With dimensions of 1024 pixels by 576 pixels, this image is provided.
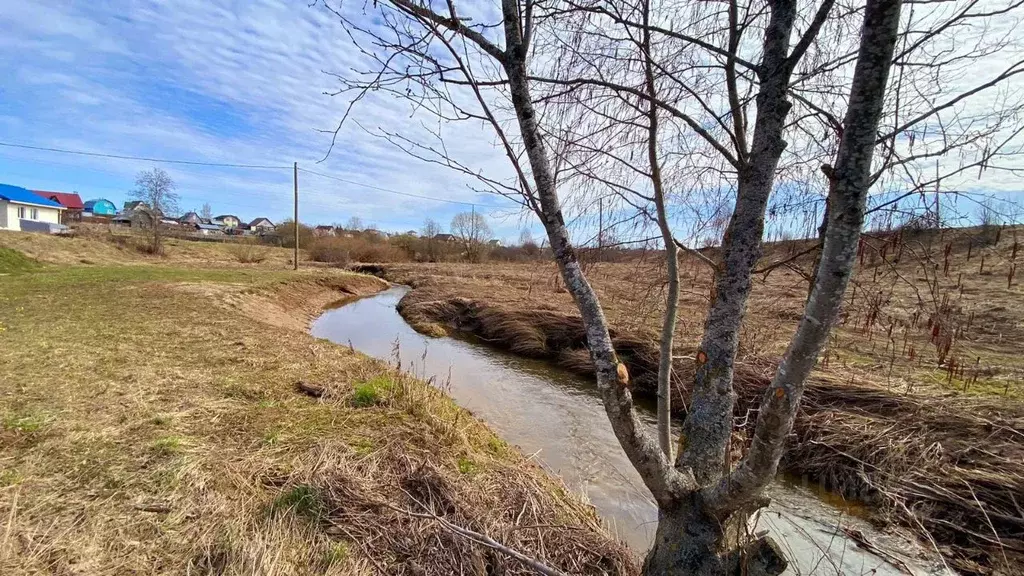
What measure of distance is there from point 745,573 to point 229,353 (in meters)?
7.63

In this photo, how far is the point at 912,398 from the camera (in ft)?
19.7

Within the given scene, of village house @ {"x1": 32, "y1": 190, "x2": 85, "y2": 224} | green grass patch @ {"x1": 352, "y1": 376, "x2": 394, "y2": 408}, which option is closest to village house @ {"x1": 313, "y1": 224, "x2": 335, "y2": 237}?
village house @ {"x1": 32, "y1": 190, "x2": 85, "y2": 224}

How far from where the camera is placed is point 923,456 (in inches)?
189

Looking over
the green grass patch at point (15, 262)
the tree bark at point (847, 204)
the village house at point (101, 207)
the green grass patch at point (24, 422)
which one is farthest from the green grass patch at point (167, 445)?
the village house at point (101, 207)

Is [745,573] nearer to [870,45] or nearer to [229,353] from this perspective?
[870,45]

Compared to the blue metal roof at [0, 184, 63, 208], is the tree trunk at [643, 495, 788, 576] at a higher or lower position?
lower

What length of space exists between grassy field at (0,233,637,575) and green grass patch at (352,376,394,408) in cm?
2

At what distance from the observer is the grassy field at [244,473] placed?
2646 millimetres

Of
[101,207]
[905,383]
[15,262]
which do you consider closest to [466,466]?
[905,383]

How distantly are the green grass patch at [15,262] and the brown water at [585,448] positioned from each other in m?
13.7

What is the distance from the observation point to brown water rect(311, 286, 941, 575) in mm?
4117

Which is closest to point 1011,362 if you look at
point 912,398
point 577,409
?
point 912,398

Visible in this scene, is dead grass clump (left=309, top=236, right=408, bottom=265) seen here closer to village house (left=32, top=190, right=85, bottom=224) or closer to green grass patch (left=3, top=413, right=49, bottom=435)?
green grass patch (left=3, top=413, right=49, bottom=435)

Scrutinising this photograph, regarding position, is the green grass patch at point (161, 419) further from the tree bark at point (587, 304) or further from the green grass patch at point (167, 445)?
the tree bark at point (587, 304)
